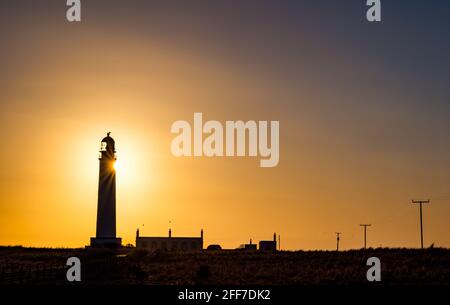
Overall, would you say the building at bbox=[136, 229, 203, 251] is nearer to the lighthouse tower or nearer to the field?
the lighthouse tower

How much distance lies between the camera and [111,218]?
79.8 m

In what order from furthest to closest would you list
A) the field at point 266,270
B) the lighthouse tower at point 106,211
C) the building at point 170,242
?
1. the building at point 170,242
2. the lighthouse tower at point 106,211
3. the field at point 266,270

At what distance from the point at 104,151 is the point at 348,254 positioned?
31.6 metres

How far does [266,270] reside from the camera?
52.6 meters

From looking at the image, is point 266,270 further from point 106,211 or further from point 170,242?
point 170,242

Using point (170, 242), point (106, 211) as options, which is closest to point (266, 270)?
point (106, 211)

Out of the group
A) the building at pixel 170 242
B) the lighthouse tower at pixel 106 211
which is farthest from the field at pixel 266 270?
the building at pixel 170 242

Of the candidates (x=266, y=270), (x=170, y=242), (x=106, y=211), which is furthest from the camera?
(x=170, y=242)

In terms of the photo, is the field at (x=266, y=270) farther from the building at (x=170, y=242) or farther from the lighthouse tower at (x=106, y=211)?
the building at (x=170, y=242)

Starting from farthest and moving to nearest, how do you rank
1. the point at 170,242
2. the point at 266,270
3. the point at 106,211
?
1. the point at 170,242
2. the point at 106,211
3. the point at 266,270

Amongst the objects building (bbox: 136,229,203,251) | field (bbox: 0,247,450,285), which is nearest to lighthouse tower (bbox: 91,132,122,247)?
field (bbox: 0,247,450,285)

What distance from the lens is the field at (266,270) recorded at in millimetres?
46000
